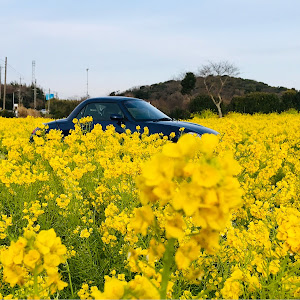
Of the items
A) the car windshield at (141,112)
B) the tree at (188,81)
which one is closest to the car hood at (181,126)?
the car windshield at (141,112)

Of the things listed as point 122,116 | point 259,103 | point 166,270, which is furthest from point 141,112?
point 259,103

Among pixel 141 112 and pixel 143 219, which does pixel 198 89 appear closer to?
pixel 141 112

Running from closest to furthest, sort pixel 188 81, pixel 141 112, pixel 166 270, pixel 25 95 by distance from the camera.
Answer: pixel 166 270 < pixel 141 112 < pixel 188 81 < pixel 25 95

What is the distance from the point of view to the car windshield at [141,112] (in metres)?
7.34

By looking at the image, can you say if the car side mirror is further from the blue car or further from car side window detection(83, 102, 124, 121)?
car side window detection(83, 102, 124, 121)

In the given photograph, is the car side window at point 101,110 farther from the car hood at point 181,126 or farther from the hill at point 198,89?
the hill at point 198,89

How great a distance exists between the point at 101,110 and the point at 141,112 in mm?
842

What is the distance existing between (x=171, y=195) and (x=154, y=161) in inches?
3.5

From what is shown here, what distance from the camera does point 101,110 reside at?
24.7 feet

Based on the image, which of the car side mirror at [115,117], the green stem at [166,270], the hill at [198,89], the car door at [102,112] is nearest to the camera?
the green stem at [166,270]

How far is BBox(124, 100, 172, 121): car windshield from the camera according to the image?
7.34m

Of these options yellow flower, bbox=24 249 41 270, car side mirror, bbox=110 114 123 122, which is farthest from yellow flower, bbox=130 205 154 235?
car side mirror, bbox=110 114 123 122

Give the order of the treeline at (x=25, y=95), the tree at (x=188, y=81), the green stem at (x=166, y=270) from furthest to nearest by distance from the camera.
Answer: the treeline at (x=25, y=95) < the tree at (x=188, y=81) < the green stem at (x=166, y=270)

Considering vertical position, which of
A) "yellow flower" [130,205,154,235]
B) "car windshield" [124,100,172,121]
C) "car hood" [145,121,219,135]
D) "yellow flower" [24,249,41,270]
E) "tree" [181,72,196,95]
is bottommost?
"yellow flower" [24,249,41,270]
